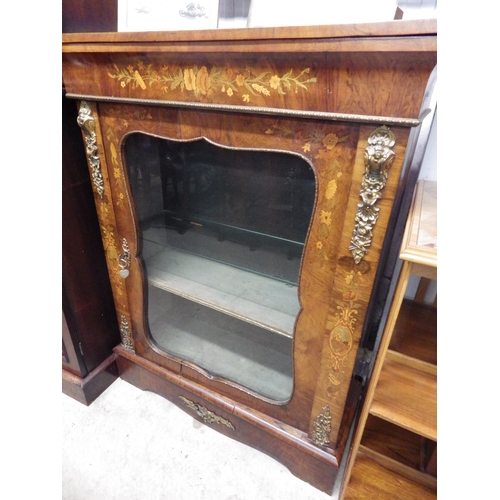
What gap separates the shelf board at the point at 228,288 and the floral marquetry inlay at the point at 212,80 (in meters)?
0.43

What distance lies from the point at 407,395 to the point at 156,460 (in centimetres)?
71

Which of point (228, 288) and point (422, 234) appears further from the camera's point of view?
point (228, 288)

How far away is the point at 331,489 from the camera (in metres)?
0.82

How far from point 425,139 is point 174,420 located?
1.09 m

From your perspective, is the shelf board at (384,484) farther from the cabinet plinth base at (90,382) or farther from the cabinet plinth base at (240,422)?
the cabinet plinth base at (90,382)

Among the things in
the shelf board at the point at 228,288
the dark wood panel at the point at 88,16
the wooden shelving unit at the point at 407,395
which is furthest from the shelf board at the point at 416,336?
the dark wood panel at the point at 88,16

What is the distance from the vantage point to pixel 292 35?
0.43 meters

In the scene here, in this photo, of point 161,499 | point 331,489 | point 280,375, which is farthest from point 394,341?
point 161,499

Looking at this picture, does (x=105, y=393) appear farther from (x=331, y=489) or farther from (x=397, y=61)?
(x=397, y=61)

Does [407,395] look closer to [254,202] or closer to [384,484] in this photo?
[384,484]

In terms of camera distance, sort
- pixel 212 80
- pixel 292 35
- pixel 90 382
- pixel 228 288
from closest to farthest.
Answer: pixel 292 35, pixel 212 80, pixel 228 288, pixel 90 382

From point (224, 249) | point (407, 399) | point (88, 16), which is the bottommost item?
point (407, 399)

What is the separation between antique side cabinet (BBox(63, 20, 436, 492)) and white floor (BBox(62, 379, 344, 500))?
6cm

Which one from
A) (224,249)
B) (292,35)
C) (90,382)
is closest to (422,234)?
(292,35)
